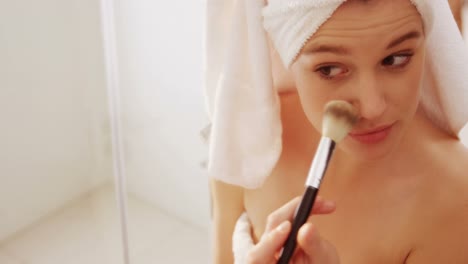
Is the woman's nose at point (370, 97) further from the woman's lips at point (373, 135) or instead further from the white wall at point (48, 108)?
the white wall at point (48, 108)

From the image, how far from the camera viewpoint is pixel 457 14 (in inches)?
30.9

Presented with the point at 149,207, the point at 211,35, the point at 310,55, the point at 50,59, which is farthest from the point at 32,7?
the point at 310,55

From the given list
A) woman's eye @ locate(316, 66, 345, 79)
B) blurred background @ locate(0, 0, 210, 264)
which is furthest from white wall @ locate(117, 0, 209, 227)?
woman's eye @ locate(316, 66, 345, 79)

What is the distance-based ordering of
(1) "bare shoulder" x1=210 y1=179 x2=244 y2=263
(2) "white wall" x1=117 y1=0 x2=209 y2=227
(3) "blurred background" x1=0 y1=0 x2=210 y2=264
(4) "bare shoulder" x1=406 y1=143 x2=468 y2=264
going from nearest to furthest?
(4) "bare shoulder" x1=406 y1=143 x2=468 y2=264
(1) "bare shoulder" x1=210 y1=179 x2=244 y2=263
(2) "white wall" x1=117 y1=0 x2=209 y2=227
(3) "blurred background" x1=0 y1=0 x2=210 y2=264

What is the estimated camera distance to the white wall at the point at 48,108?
150cm

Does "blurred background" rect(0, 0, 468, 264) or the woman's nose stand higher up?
the woman's nose

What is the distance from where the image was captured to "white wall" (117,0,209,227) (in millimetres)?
1331

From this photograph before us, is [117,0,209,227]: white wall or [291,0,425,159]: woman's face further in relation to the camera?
[117,0,209,227]: white wall

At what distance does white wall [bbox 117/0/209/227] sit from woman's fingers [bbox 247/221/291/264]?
31.3 inches

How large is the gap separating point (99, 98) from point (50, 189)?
0.34m

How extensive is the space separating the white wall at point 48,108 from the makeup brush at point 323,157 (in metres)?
1.11

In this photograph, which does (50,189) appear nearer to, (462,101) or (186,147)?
(186,147)

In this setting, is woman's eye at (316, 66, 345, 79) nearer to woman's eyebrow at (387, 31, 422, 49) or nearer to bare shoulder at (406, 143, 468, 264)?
woman's eyebrow at (387, 31, 422, 49)

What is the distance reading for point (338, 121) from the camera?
1.77 ft
